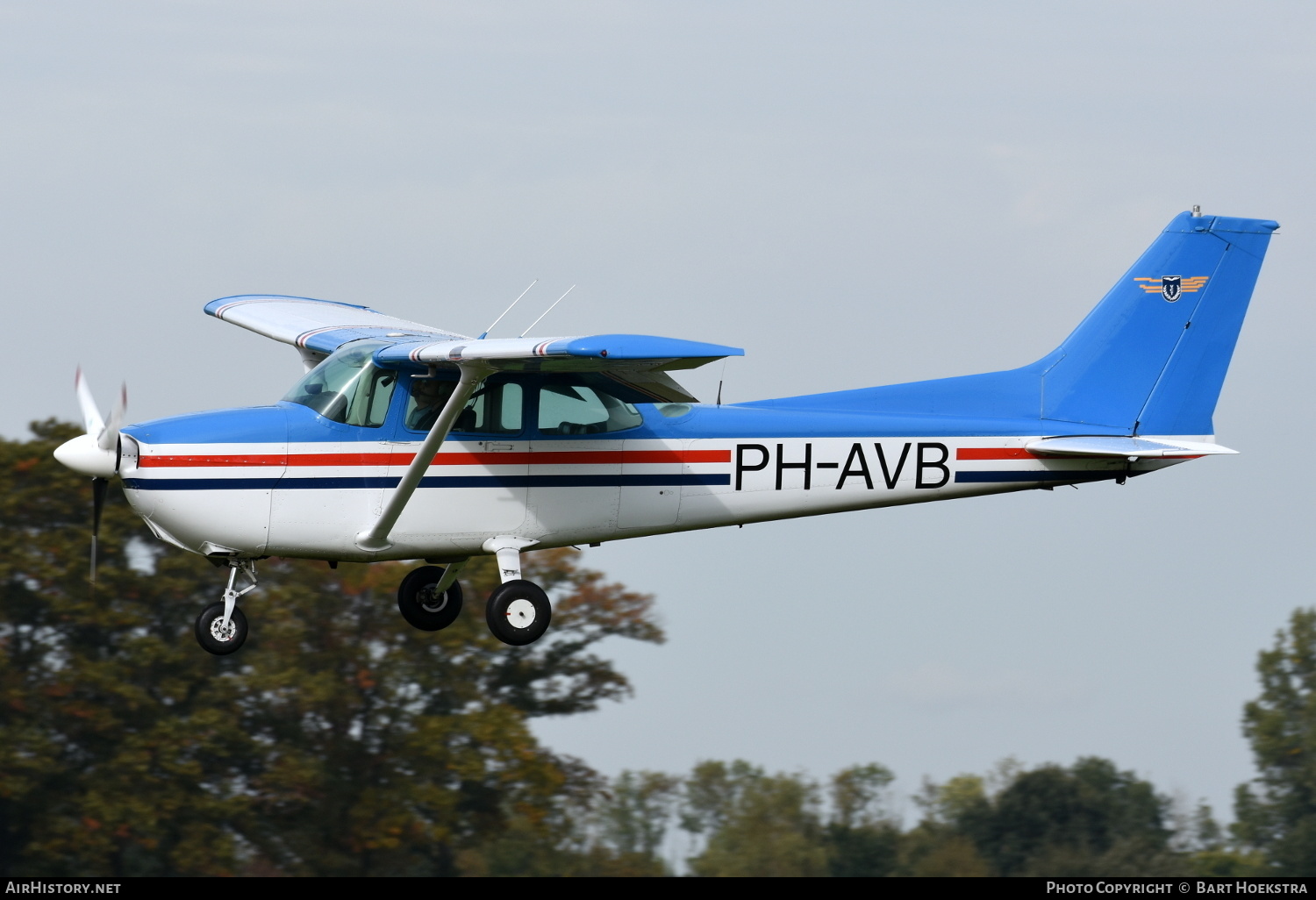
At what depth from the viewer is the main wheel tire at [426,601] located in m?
13.6

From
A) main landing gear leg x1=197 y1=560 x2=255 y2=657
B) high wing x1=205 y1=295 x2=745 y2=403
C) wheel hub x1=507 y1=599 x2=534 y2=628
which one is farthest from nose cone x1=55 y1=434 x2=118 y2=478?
wheel hub x1=507 y1=599 x2=534 y2=628

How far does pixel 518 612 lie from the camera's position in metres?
12.4

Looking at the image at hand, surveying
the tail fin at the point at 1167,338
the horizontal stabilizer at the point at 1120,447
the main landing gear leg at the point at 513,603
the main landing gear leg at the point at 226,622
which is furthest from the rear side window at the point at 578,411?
the tail fin at the point at 1167,338

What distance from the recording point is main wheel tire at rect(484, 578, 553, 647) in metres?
12.4

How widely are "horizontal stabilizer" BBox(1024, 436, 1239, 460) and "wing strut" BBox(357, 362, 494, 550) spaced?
481 centimetres

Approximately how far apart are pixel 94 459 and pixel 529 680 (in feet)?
81.3

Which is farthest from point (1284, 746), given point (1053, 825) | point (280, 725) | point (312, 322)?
point (312, 322)

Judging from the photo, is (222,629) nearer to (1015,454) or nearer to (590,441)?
(590,441)

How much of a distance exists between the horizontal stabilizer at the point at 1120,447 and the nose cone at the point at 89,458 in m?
7.12

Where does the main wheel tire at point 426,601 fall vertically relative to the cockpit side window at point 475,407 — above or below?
below

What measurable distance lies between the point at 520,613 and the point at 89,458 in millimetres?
3251

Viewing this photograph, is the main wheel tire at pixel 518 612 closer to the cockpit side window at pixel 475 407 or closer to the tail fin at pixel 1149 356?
the cockpit side window at pixel 475 407

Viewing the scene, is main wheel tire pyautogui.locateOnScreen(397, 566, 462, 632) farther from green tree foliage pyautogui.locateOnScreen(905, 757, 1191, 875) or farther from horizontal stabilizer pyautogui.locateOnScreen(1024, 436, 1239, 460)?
green tree foliage pyautogui.locateOnScreen(905, 757, 1191, 875)
